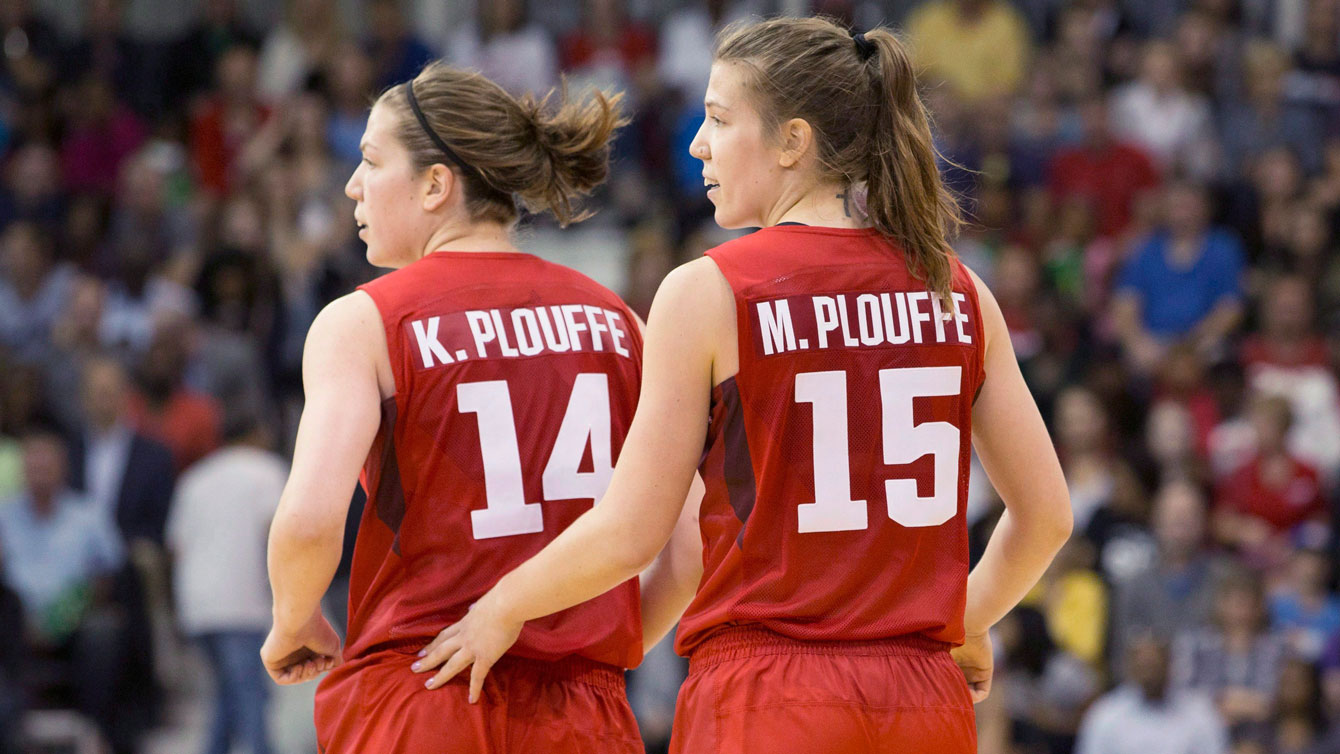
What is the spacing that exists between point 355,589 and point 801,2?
442 inches

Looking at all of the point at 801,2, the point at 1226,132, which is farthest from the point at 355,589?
the point at 801,2

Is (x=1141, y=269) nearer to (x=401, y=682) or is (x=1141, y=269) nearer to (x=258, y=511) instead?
(x=258, y=511)

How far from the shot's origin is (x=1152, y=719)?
8164 mm

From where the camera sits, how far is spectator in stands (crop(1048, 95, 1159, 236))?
11.8 meters

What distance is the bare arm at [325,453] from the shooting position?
3.04m

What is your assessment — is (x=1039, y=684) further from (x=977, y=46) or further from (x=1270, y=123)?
(x=977, y=46)

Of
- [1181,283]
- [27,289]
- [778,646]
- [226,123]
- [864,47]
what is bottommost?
[1181,283]

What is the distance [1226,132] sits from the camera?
12234 millimetres

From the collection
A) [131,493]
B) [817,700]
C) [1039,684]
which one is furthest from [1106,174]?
[817,700]

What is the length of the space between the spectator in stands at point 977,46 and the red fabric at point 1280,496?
166 inches

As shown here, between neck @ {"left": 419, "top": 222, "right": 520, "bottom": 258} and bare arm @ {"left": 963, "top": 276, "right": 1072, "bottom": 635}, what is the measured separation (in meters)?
1.01

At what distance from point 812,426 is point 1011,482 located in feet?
1.73

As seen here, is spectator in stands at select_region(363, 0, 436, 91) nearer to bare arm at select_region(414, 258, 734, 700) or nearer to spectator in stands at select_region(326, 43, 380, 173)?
spectator in stands at select_region(326, 43, 380, 173)

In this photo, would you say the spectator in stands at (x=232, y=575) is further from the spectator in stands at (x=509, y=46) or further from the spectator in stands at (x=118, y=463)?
the spectator in stands at (x=509, y=46)
